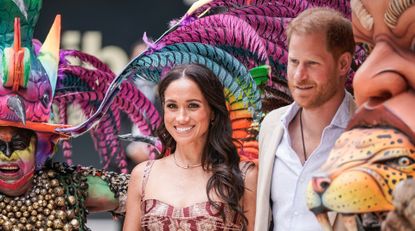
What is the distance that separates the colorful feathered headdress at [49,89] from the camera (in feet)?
9.87

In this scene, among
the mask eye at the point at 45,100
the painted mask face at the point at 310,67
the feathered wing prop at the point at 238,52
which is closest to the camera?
the painted mask face at the point at 310,67

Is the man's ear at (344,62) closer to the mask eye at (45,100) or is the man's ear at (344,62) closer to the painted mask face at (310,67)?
the painted mask face at (310,67)

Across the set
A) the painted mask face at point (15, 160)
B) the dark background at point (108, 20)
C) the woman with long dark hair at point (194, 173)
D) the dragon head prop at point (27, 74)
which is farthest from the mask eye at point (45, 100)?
the dark background at point (108, 20)

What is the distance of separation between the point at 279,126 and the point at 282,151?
92 mm

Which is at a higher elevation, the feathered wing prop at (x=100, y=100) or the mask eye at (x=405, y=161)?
the feathered wing prop at (x=100, y=100)

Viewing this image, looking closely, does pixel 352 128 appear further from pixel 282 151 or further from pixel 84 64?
pixel 84 64

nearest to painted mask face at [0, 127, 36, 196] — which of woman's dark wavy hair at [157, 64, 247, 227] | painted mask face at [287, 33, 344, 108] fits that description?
woman's dark wavy hair at [157, 64, 247, 227]

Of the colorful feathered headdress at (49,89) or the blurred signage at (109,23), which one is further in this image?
the blurred signage at (109,23)

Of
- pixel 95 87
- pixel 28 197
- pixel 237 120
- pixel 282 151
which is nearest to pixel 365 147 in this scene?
pixel 282 151

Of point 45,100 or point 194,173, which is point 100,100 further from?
point 194,173

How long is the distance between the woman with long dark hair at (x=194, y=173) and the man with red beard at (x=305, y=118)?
27cm

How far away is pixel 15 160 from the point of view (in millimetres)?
3066

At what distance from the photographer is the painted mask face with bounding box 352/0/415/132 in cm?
153

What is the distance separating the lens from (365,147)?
59.9 inches
